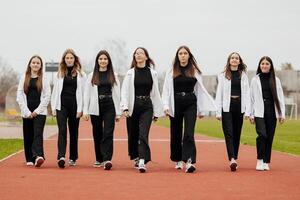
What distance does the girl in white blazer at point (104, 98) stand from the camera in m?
11.2

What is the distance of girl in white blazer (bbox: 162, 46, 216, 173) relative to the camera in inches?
426

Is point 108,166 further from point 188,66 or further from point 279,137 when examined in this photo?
point 279,137

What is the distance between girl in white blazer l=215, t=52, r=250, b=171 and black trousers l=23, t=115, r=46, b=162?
10.4 ft

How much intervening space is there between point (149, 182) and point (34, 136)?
333 centimetres

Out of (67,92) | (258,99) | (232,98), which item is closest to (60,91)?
(67,92)

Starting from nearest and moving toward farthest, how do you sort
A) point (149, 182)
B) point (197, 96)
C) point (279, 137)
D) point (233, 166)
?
point (149, 182) → point (233, 166) → point (197, 96) → point (279, 137)

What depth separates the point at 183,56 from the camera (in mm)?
10852

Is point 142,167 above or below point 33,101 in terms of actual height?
below

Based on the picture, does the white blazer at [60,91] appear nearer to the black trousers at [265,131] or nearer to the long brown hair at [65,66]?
the long brown hair at [65,66]

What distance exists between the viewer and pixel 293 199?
7.45 meters

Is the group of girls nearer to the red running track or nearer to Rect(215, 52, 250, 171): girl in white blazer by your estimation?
Rect(215, 52, 250, 171): girl in white blazer

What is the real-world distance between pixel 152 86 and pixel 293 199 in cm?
411

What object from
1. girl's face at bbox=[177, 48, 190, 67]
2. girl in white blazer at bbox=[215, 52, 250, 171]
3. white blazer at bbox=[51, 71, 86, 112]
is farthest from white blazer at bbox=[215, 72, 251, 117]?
white blazer at bbox=[51, 71, 86, 112]

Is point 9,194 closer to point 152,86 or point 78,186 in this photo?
point 78,186
